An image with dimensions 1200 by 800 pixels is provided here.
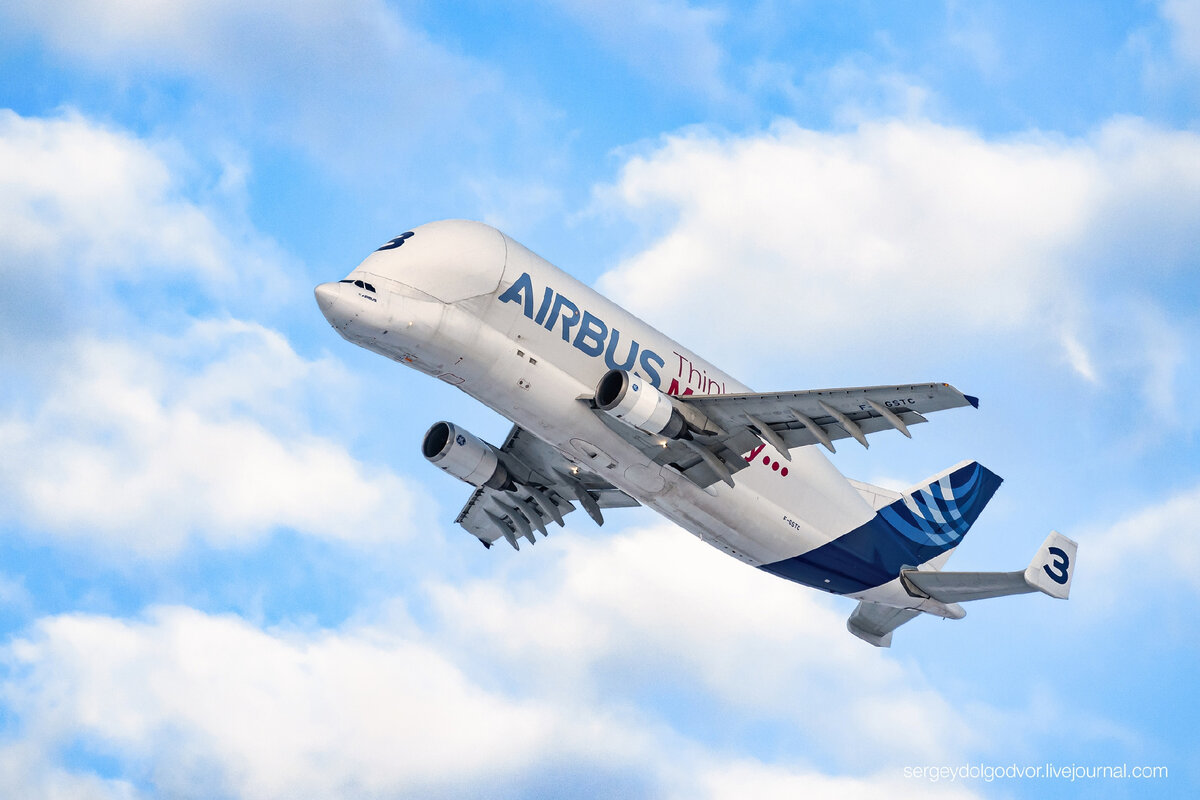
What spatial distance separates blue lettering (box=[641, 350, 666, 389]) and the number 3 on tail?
1605 cm

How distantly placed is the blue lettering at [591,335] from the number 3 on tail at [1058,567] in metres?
18.4

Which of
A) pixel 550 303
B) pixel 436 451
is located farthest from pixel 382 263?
pixel 436 451

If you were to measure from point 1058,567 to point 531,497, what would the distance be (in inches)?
781

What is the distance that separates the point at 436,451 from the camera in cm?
4781

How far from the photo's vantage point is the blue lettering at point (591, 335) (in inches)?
1554

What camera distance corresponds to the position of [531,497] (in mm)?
50125

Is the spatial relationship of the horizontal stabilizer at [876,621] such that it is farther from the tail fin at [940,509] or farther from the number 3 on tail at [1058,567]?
the number 3 on tail at [1058,567]

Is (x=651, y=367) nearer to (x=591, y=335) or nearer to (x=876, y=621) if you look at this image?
(x=591, y=335)

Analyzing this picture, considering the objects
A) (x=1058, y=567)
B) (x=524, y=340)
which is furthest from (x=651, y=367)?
(x=1058, y=567)

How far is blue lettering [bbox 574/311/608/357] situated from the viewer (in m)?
39.5

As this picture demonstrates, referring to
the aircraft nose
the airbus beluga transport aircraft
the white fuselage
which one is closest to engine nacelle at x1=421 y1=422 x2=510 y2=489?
the airbus beluga transport aircraft

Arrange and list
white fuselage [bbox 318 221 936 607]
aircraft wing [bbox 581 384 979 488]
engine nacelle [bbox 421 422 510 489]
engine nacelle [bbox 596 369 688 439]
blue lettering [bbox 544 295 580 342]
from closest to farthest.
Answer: white fuselage [bbox 318 221 936 607], aircraft wing [bbox 581 384 979 488], engine nacelle [bbox 596 369 688 439], blue lettering [bbox 544 295 580 342], engine nacelle [bbox 421 422 510 489]

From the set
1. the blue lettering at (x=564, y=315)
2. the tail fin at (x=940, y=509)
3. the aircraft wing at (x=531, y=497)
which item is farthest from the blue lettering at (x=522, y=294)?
the tail fin at (x=940, y=509)

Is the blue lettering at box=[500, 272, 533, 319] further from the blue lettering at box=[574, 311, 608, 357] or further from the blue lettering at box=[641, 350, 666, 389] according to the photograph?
the blue lettering at box=[641, 350, 666, 389]
